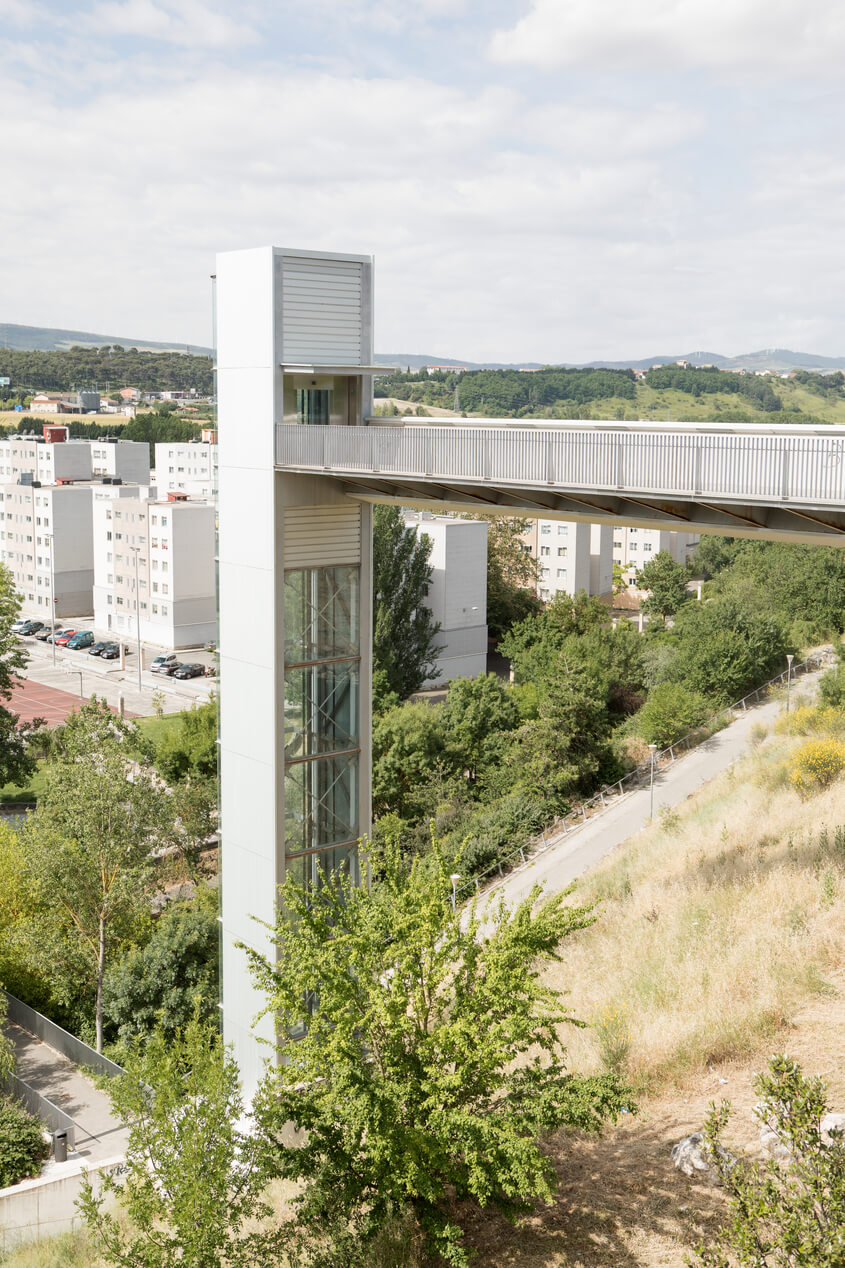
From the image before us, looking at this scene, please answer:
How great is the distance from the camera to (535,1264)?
8820mm

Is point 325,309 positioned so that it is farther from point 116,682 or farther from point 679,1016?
point 116,682

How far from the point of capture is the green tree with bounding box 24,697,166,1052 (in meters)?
21.6

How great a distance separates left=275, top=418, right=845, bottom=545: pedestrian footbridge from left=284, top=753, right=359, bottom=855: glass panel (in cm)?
410

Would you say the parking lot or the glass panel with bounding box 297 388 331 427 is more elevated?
the glass panel with bounding box 297 388 331 427

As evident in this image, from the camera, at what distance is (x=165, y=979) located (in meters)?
20.9

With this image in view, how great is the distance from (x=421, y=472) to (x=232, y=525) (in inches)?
134

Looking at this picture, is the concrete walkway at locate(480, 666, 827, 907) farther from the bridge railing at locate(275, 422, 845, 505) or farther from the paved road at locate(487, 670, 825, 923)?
the bridge railing at locate(275, 422, 845, 505)

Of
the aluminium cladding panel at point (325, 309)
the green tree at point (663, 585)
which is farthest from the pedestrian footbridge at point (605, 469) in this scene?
the green tree at point (663, 585)

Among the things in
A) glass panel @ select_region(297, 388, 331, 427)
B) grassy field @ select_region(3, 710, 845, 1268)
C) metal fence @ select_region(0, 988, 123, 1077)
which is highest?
glass panel @ select_region(297, 388, 331, 427)

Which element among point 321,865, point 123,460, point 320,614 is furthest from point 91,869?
point 123,460

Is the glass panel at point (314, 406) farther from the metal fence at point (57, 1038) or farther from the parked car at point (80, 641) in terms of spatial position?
the parked car at point (80, 641)

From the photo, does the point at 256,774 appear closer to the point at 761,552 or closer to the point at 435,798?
the point at 435,798

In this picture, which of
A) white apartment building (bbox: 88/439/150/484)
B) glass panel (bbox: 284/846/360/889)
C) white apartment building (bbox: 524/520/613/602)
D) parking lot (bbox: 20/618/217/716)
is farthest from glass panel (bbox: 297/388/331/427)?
white apartment building (bbox: 88/439/150/484)

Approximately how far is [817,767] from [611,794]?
33.6 ft
